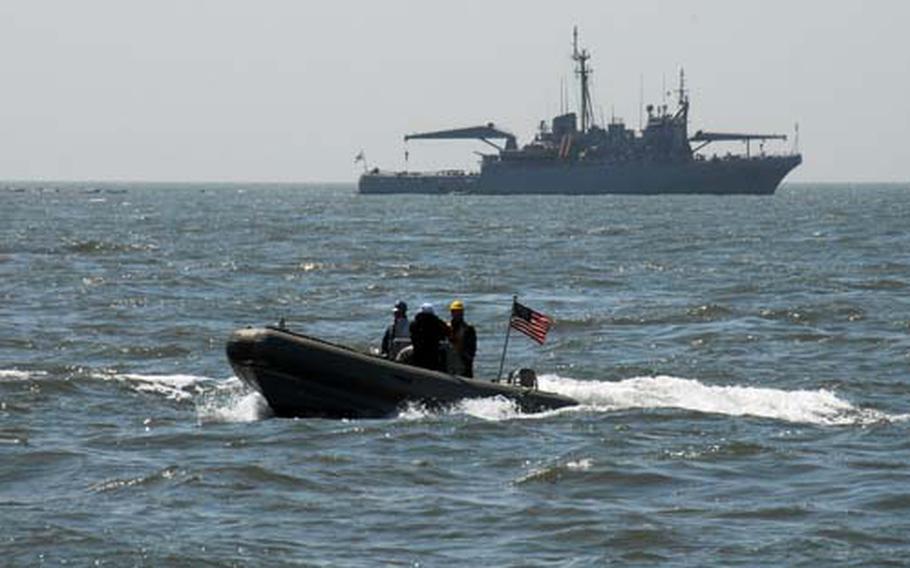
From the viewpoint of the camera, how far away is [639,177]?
514 ft

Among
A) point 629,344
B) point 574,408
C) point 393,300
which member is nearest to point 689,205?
point 393,300

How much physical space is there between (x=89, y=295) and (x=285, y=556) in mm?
26005

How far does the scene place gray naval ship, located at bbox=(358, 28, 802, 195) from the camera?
155m

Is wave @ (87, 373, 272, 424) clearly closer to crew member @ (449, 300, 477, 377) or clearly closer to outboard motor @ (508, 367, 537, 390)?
crew member @ (449, 300, 477, 377)

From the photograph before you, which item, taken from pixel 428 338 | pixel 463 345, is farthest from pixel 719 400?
pixel 428 338

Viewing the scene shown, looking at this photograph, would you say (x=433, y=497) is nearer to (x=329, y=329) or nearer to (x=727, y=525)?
(x=727, y=525)

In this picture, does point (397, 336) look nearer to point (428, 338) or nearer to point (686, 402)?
point (428, 338)

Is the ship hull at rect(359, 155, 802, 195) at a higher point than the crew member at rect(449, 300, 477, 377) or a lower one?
lower

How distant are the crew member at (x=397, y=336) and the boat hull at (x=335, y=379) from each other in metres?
0.79

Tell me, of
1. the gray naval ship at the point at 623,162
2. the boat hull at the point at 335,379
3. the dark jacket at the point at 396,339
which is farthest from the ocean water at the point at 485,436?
the gray naval ship at the point at 623,162

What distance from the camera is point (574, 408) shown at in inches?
803

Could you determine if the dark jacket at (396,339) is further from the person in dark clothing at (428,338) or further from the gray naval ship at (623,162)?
the gray naval ship at (623,162)

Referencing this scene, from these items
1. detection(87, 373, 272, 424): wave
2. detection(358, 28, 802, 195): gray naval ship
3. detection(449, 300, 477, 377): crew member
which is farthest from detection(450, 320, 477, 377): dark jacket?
detection(358, 28, 802, 195): gray naval ship

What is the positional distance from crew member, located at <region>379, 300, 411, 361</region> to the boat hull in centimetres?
79
